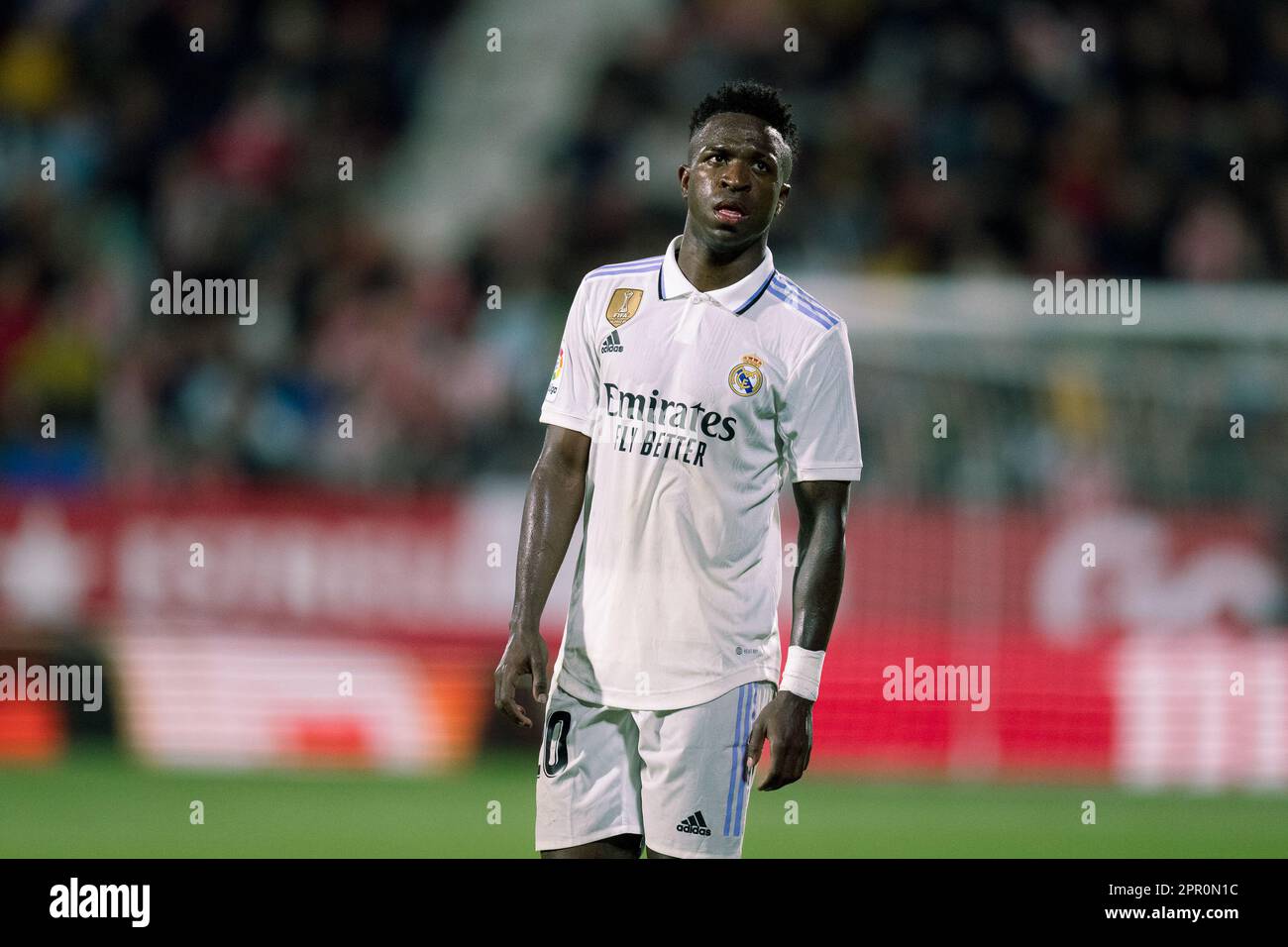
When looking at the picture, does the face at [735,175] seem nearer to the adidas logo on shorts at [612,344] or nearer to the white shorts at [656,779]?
the adidas logo on shorts at [612,344]

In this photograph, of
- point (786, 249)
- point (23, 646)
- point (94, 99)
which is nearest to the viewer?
point (23, 646)

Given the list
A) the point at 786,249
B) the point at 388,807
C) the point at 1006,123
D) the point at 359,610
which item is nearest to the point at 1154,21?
the point at 1006,123

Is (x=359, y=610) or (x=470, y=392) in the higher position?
(x=470, y=392)

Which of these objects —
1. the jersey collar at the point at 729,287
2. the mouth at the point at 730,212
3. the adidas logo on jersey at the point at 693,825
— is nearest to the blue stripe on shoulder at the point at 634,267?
the jersey collar at the point at 729,287

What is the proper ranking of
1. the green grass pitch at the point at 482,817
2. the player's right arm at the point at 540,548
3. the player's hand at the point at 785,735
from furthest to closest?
the green grass pitch at the point at 482,817
the player's right arm at the point at 540,548
the player's hand at the point at 785,735

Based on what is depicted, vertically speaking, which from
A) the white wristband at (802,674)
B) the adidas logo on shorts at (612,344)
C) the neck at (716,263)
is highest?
the neck at (716,263)

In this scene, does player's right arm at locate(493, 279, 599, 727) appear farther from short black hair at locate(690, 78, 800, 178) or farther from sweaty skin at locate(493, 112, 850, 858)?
short black hair at locate(690, 78, 800, 178)

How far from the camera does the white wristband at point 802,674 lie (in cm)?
462

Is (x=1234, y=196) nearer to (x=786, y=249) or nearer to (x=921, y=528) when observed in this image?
(x=786, y=249)

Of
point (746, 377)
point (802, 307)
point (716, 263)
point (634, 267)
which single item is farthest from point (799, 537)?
point (634, 267)

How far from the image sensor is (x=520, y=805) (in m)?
9.88

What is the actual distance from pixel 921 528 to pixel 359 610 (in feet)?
11.1

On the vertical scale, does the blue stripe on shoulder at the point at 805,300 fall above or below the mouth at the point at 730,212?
below

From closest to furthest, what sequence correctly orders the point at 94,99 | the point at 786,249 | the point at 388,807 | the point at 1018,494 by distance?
the point at 388,807 < the point at 1018,494 < the point at 786,249 < the point at 94,99
